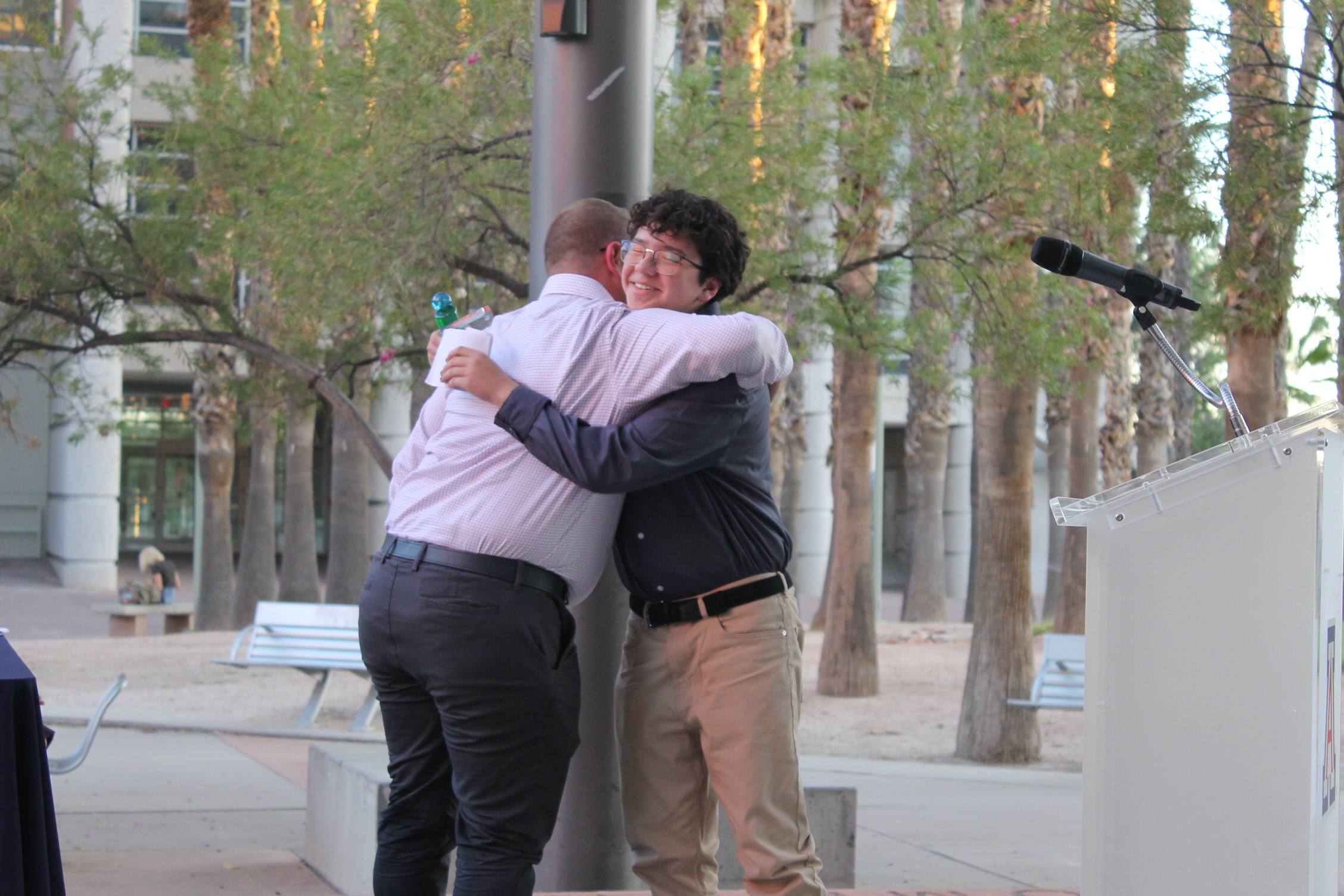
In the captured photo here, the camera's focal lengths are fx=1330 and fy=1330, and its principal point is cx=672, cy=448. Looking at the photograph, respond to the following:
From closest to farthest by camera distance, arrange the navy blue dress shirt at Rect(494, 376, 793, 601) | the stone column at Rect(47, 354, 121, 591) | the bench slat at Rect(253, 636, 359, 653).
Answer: the navy blue dress shirt at Rect(494, 376, 793, 601), the bench slat at Rect(253, 636, 359, 653), the stone column at Rect(47, 354, 121, 591)

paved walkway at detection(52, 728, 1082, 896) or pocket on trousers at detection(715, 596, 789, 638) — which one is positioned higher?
pocket on trousers at detection(715, 596, 789, 638)

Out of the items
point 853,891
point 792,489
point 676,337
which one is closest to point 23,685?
point 676,337

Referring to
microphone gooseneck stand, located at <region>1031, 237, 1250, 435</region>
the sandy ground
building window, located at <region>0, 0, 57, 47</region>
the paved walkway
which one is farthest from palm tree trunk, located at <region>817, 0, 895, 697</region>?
microphone gooseneck stand, located at <region>1031, 237, 1250, 435</region>

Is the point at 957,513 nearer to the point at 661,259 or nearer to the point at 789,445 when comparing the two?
the point at 789,445

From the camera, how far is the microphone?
2615 mm

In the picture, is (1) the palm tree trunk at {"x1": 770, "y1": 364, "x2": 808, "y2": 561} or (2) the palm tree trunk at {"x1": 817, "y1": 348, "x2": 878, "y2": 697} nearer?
(2) the palm tree trunk at {"x1": 817, "y1": 348, "x2": 878, "y2": 697}

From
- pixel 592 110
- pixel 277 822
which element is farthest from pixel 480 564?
pixel 277 822

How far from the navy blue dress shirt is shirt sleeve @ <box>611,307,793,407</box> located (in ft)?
0.12

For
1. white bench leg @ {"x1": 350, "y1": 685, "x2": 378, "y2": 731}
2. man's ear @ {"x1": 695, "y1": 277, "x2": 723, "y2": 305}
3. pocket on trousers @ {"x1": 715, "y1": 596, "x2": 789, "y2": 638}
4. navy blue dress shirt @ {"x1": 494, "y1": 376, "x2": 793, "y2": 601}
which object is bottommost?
white bench leg @ {"x1": 350, "y1": 685, "x2": 378, "y2": 731}

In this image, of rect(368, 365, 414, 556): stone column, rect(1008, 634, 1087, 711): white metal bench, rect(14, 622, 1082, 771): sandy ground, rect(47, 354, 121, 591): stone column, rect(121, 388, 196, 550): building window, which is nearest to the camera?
rect(1008, 634, 1087, 711): white metal bench

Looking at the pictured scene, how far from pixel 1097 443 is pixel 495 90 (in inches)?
435

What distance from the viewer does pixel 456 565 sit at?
2.65 meters

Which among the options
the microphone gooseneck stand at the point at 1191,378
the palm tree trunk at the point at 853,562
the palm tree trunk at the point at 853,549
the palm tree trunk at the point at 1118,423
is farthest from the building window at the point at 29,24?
the palm tree trunk at the point at 1118,423

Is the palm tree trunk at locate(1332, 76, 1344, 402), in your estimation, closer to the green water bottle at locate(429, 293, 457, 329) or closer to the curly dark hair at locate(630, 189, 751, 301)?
the curly dark hair at locate(630, 189, 751, 301)
